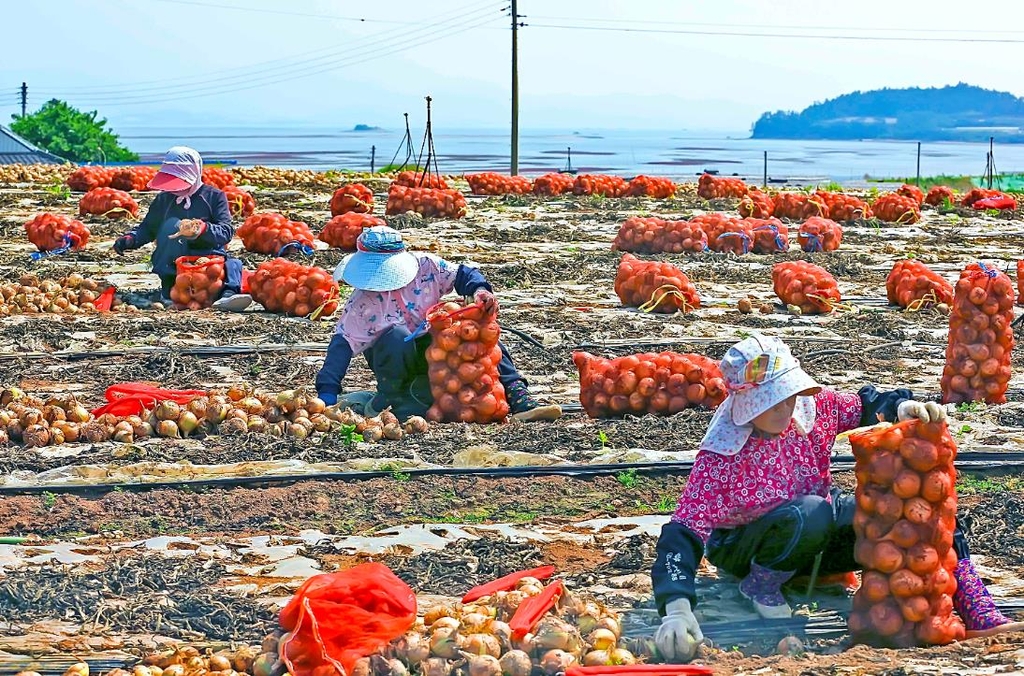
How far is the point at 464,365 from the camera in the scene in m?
7.20

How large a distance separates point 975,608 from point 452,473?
2.64m

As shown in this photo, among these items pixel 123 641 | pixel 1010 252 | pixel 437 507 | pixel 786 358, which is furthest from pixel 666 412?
pixel 1010 252

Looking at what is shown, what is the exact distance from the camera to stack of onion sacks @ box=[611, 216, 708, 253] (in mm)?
15312

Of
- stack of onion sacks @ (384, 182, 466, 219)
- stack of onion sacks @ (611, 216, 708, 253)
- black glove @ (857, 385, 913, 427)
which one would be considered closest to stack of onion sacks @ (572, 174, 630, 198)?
stack of onion sacks @ (384, 182, 466, 219)

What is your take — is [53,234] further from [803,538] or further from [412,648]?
[803,538]

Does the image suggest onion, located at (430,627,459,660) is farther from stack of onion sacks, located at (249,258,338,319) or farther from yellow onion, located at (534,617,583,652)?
stack of onion sacks, located at (249,258,338,319)

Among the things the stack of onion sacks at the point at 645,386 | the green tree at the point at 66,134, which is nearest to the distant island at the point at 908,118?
the green tree at the point at 66,134

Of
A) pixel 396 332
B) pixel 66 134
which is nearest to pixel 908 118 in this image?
pixel 66 134

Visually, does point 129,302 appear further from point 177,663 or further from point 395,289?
point 177,663

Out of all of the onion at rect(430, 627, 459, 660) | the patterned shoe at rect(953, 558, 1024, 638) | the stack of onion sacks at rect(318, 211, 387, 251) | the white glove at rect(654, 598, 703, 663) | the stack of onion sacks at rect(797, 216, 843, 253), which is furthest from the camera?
the stack of onion sacks at rect(797, 216, 843, 253)

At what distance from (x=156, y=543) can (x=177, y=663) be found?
147 centimetres

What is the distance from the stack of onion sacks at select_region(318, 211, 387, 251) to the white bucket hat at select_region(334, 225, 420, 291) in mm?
7953

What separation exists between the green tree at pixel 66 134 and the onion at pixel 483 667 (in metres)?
40.7

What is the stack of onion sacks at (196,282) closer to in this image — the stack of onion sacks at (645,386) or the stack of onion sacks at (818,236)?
the stack of onion sacks at (645,386)
